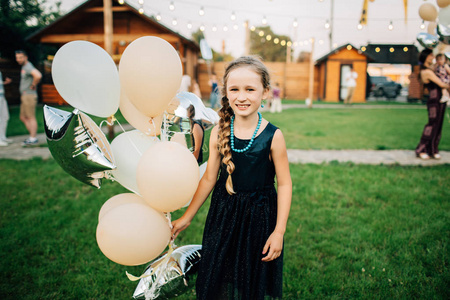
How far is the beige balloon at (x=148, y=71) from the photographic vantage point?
141 cm

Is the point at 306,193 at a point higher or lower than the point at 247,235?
lower

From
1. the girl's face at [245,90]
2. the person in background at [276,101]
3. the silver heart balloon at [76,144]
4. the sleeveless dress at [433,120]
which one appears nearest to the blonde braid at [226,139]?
the girl's face at [245,90]

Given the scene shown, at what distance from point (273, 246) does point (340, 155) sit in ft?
15.2

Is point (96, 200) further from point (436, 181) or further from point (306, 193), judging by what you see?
point (436, 181)

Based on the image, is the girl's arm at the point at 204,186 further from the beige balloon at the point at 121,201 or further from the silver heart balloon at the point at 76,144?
the silver heart balloon at the point at 76,144

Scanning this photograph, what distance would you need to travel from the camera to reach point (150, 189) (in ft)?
4.47

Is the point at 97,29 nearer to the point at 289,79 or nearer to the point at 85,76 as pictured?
the point at 289,79

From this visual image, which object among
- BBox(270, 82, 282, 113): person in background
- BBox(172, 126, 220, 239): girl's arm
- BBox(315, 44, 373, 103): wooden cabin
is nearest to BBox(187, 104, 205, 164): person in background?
BBox(172, 126, 220, 239): girl's arm

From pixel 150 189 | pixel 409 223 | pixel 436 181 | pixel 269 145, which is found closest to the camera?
pixel 150 189

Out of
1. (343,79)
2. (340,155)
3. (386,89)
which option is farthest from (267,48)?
(340,155)

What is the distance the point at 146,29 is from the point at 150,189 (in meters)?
15.7

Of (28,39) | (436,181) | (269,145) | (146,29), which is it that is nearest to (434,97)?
(436,181)

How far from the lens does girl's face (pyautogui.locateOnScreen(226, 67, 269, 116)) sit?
1.47m

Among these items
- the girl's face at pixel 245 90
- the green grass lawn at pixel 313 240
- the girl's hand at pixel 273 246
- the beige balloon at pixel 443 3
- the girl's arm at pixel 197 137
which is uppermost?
the beige balloon at pixel 443 3
